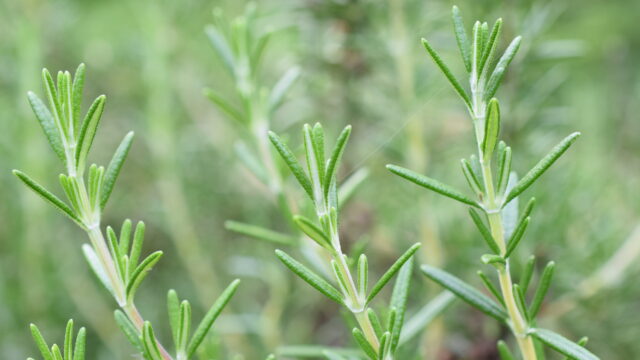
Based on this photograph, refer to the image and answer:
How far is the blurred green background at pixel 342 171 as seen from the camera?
1.44 feet

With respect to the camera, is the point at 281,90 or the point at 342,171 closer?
the point at 281,90

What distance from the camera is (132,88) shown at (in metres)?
0.70

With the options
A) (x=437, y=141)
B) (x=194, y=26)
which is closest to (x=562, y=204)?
(x=437, y=141)

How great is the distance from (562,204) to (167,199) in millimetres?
308

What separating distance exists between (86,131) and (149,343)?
70 millimetres

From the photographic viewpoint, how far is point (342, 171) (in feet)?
1.77

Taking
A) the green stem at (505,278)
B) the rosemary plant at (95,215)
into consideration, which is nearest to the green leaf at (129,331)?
the rosemary plant at (95,215)

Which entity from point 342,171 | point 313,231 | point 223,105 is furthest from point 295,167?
point 342,171

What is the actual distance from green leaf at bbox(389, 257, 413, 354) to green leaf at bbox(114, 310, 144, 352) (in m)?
0.08

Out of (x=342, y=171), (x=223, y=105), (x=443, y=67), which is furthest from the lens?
(x=342, y=171)

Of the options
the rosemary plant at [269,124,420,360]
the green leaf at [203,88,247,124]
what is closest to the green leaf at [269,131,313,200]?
the rosemary plant at [269,124,420,360]

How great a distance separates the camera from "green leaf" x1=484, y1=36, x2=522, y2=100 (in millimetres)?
210

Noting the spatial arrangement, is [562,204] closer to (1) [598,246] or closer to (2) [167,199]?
(1) [598,246]

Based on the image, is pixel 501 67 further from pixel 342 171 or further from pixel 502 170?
pixel 342 171
